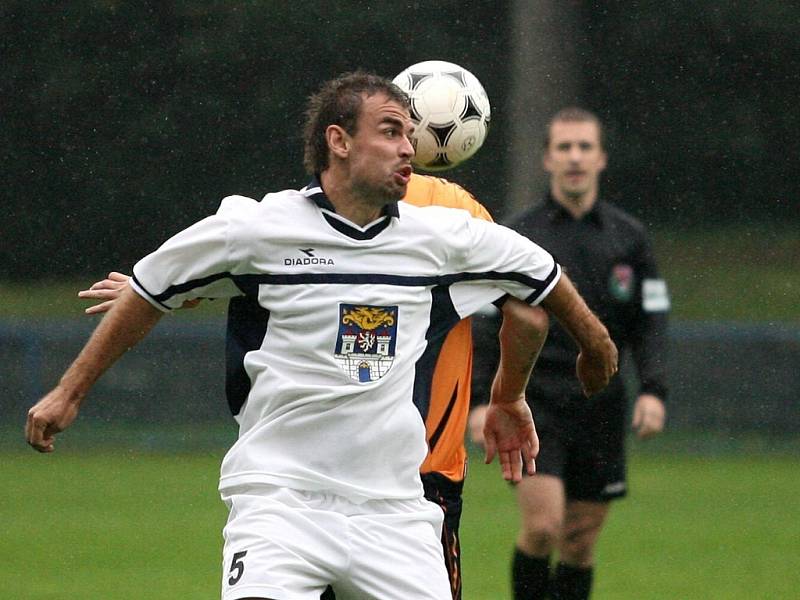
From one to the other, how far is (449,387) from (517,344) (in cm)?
21

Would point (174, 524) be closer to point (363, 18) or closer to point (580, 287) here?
point (580, 287)

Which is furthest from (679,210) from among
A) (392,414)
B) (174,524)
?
(392,414)

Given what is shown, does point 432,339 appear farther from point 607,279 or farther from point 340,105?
point 607,279

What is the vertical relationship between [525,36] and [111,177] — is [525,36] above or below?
above

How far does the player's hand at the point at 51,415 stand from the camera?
3.64 meters

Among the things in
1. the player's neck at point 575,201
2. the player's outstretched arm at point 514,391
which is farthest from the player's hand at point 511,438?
the player's neck at point 575,201

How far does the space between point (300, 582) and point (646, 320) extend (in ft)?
9.32

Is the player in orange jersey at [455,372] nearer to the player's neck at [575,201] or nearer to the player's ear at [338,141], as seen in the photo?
the player's ear at [338,141]

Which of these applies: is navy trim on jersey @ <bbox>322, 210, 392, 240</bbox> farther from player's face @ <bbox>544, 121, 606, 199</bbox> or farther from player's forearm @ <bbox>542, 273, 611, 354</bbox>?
player's face @ <bbox>544, 121, 606, 199</bbox>

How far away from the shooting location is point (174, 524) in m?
9.05

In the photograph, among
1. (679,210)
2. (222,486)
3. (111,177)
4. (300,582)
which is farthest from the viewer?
(679,210)

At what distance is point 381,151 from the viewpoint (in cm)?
376

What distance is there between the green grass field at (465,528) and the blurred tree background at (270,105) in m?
4.51

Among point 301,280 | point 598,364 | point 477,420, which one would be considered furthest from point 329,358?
point 477,420
